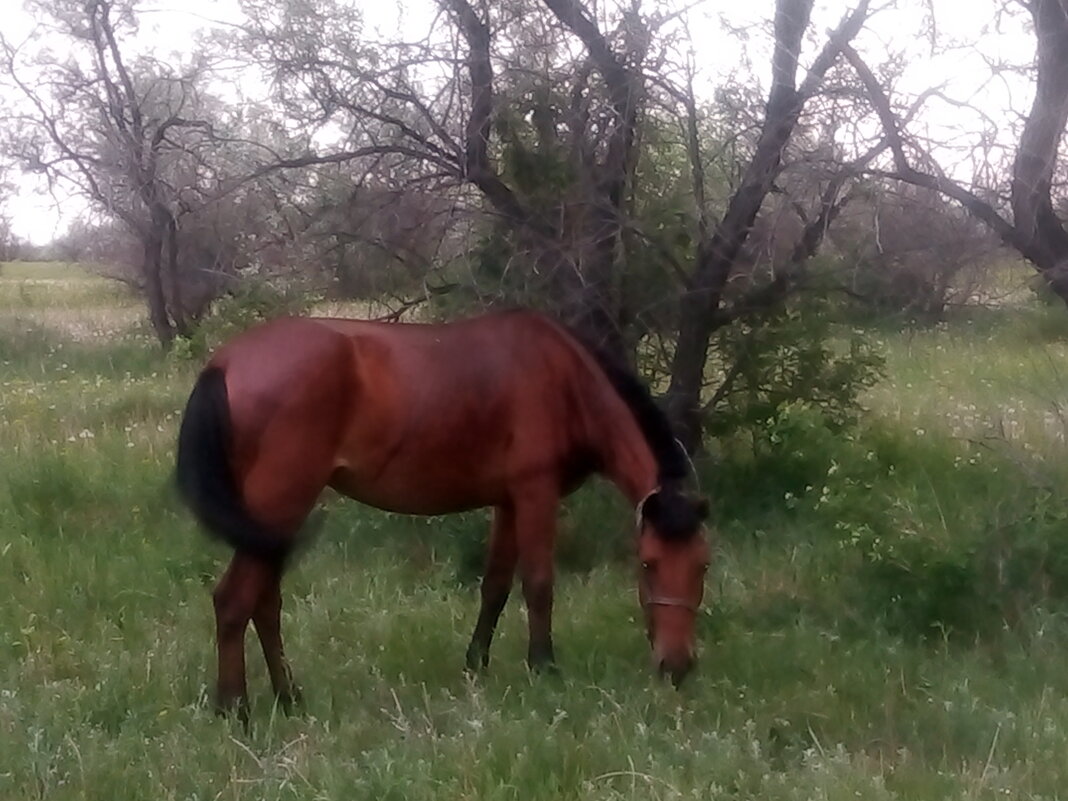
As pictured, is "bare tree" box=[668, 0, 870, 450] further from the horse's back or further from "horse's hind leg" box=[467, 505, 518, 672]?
"horse's hind leg" box=[467, 505, 518, 672]

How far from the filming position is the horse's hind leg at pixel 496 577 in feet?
16.9

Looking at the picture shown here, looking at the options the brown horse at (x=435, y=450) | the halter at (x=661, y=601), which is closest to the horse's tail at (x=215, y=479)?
the brown horse at (x=435, y=450)

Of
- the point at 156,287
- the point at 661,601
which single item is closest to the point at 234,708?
the point at 661,601

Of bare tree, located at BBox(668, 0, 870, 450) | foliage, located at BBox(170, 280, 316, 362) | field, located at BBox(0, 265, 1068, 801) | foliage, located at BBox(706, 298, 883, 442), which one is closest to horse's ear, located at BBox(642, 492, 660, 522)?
field, located at BBox(0, 265, 1068, 801)

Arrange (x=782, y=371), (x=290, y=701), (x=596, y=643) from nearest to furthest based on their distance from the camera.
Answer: (x=290, y=701) < (x=596, y=643) < (x=782, y=371)

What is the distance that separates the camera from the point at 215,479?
447cm

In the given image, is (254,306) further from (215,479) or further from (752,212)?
(215,479)

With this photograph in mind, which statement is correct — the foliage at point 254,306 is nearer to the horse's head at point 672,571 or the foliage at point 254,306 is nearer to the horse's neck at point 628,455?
Answer: the horse's neck at point 628,455

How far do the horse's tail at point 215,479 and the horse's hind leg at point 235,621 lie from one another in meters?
0.08

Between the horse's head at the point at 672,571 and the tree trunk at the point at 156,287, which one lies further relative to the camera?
the tree trunk at the point at 156,287

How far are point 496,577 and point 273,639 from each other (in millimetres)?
1024

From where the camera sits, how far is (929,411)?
891 centimetres

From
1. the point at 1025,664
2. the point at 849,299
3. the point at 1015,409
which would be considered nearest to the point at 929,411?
the point at 1015,409

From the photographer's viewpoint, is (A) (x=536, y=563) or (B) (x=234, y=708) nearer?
(B) (x=234, y=708)
